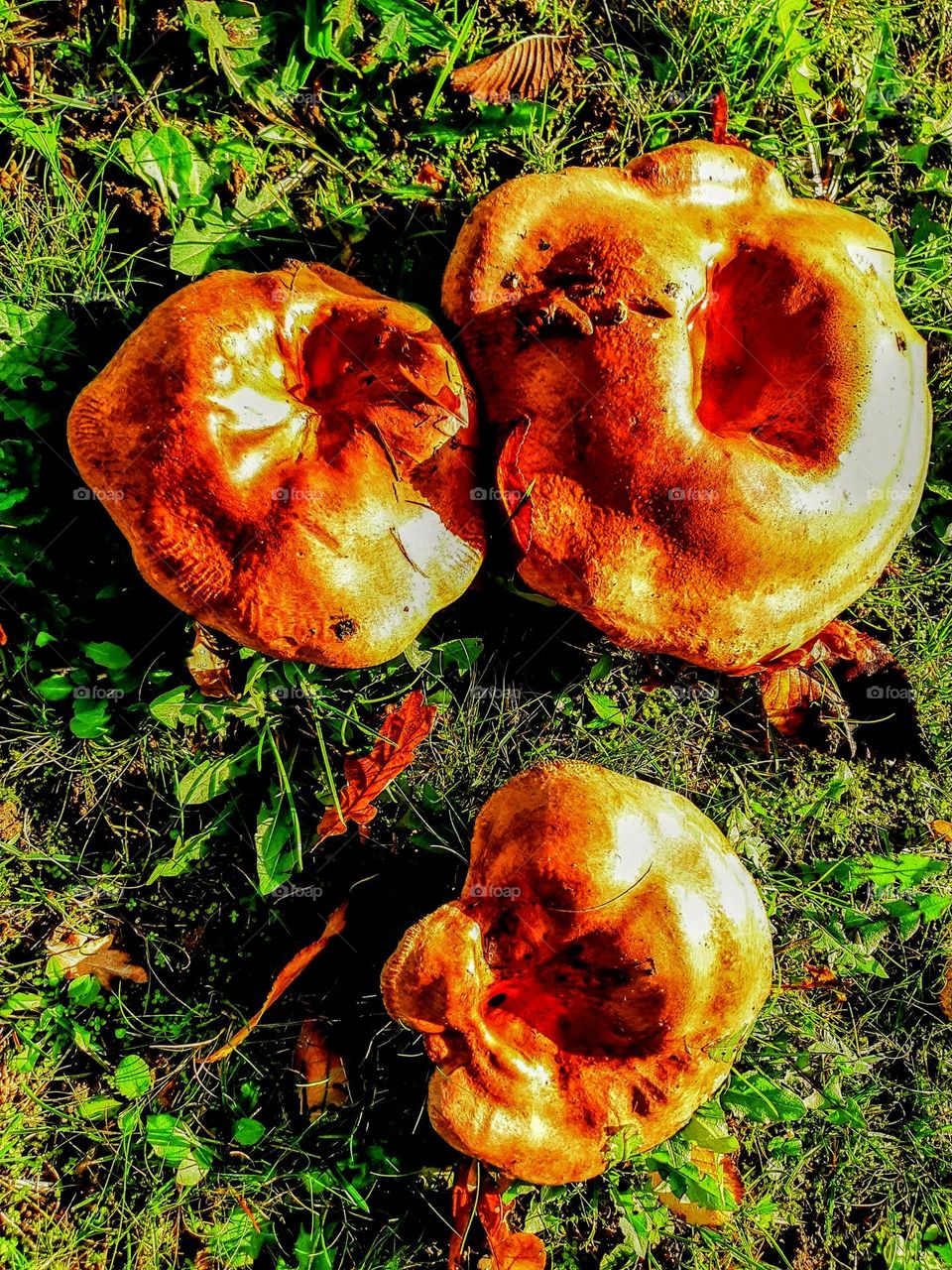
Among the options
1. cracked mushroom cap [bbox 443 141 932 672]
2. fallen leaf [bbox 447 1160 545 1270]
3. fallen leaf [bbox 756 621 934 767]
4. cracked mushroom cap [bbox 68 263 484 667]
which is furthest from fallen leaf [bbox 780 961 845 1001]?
cracked mushroom cap [bbox 68 263 484 667]

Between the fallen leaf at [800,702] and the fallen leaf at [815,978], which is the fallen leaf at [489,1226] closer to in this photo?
the fallen leaf at [815,978]

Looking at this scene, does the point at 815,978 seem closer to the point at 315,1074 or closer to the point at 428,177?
the point at 315,1074

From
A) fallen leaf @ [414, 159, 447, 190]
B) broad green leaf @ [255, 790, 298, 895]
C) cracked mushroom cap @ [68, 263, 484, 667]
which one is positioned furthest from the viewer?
fallen leaf @ [414, 159, 447, 190]

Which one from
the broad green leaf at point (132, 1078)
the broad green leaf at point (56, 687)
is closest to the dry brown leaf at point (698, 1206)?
the broad green leaf at point (132, 1078)

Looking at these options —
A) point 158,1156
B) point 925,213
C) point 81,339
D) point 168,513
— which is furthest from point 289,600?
point 925,213

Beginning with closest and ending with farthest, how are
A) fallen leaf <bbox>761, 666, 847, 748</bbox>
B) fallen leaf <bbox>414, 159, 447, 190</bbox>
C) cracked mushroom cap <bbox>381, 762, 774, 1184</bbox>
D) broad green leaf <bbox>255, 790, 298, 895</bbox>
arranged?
1. cracked mushroom cap <bbox>381, 762, 774, 1184</bbox>
2. broad green leaf <bbox>255, 790, 298, 895</bbox>
3. fallen leaf <bbox>414, 159, 447, 190</bbox>
4. fallen leaf <bbox>761, 666, 847, 748</bbox>

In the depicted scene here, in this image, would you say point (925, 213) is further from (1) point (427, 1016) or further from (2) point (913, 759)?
(1) point (427, 1016)

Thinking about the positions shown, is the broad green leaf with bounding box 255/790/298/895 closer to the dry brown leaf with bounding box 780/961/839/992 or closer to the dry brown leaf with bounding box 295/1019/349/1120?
the dry brown leaf with bounding box 295/1019/349/1120
